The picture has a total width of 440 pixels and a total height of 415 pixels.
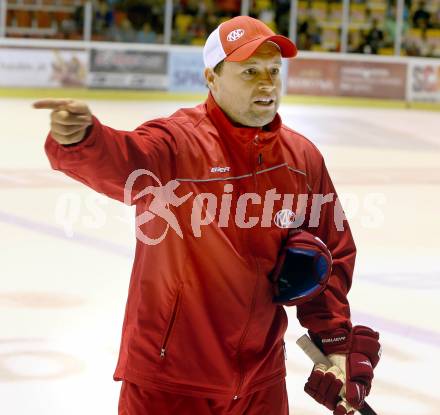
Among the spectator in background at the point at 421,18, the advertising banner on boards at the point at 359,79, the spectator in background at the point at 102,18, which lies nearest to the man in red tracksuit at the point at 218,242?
the advertising banner on boards at the point at 359,79

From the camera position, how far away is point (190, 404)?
283 centimetres

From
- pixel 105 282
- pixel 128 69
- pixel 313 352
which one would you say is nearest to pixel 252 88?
pixel 313 352

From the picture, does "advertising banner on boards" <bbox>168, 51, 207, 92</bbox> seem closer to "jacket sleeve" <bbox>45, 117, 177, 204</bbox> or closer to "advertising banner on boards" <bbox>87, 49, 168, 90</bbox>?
"advertising banner on boards" <bbox>87, 49, 168, 90</bbox>

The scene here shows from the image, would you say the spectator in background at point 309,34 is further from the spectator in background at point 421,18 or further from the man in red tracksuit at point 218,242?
the man in red tracksuit at point 218,242

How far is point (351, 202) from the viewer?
33.6ft

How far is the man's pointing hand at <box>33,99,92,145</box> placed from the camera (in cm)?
227

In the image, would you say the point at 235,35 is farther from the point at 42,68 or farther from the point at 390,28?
the point at 390,28

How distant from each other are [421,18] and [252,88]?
22.4 metres

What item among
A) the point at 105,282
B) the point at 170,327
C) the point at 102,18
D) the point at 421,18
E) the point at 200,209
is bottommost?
the point at 105,282

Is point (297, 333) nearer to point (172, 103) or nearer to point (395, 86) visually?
point (172, 103)

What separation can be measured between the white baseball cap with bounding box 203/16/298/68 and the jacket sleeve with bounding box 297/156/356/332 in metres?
0.38

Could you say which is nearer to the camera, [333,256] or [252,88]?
[252,88]

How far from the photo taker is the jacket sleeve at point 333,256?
302 centimetres

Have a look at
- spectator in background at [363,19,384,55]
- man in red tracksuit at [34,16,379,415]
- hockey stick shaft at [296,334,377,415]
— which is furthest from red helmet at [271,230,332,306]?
spectator in background at [363,19,384,55]
